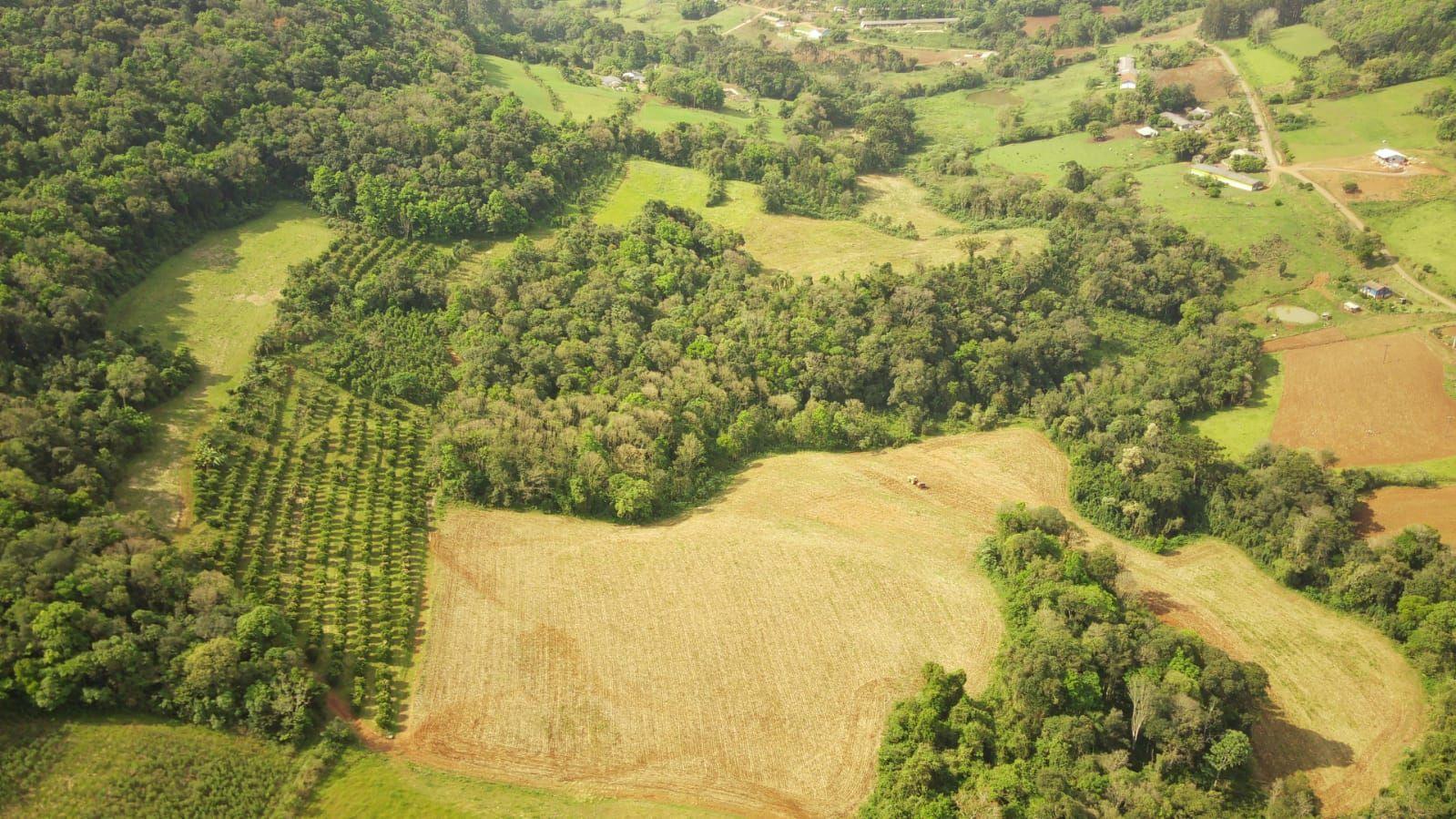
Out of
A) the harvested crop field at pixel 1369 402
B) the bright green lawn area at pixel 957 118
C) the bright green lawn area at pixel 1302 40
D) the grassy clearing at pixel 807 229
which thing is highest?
the bright green lawn area at pixel 1302 40

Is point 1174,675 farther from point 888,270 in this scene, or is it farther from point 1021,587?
point 888,270

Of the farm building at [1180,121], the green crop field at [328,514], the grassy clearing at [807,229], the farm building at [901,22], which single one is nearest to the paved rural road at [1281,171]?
the farm building at [1180,121]

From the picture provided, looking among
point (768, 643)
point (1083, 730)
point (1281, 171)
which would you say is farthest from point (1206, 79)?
point (768, 643)

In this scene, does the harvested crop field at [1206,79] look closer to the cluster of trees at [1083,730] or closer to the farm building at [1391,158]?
the farm building at [1391,158]

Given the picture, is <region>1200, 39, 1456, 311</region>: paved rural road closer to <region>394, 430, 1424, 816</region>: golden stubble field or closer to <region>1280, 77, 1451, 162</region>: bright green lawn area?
<region>1280, 77, 1451, 162</region>: bright green lawn area

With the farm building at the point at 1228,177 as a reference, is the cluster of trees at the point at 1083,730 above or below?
below

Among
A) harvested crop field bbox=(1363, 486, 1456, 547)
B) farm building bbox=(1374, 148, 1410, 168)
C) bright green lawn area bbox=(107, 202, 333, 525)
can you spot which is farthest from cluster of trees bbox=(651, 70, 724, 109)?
harvested crop field bbox=(1363, 486, 1456, 547)

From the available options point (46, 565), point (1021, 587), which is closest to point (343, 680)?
point (46, 565)
